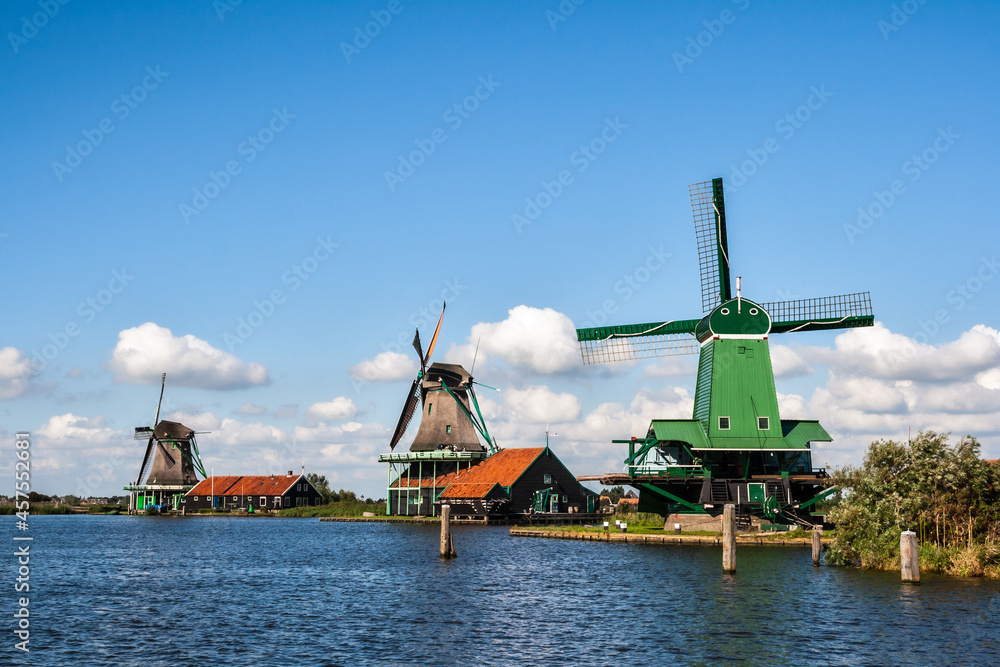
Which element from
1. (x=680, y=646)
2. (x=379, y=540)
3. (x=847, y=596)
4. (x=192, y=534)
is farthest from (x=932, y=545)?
(x=192, y=534)

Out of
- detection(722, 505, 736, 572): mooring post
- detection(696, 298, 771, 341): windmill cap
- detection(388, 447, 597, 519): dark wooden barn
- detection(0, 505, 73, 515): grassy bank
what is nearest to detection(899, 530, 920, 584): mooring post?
detection(722, 505, 736, 572): mooring post

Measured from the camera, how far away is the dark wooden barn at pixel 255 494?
103375mm

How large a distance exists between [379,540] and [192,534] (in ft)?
54.6

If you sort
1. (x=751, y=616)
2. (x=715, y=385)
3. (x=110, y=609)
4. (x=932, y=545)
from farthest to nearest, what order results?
(x=715, y=385), (x=932, y=545), (x=110, y=609), (x=751, y=616)

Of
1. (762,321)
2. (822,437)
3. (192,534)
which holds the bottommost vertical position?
(192,534)

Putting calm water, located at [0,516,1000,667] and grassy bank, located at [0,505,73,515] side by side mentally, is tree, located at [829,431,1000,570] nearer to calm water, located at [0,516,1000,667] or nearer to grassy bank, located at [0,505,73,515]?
calm water, located at [0,516,1000,667]

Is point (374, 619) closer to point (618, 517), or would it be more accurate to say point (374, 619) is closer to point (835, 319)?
point (835, 319)

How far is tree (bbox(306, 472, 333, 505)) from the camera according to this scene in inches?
4312

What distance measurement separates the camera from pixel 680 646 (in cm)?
2061

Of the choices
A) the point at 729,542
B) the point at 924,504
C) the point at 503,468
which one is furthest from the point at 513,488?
the point at 924,504

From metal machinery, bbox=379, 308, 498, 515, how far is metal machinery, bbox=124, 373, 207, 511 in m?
36.8

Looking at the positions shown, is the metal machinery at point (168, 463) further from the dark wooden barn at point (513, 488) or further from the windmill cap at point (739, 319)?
the windmill cap at point (739, 319)

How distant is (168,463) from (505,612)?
90.6m

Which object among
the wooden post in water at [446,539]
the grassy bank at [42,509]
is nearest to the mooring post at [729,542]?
the wooden post in water at [446,539]
